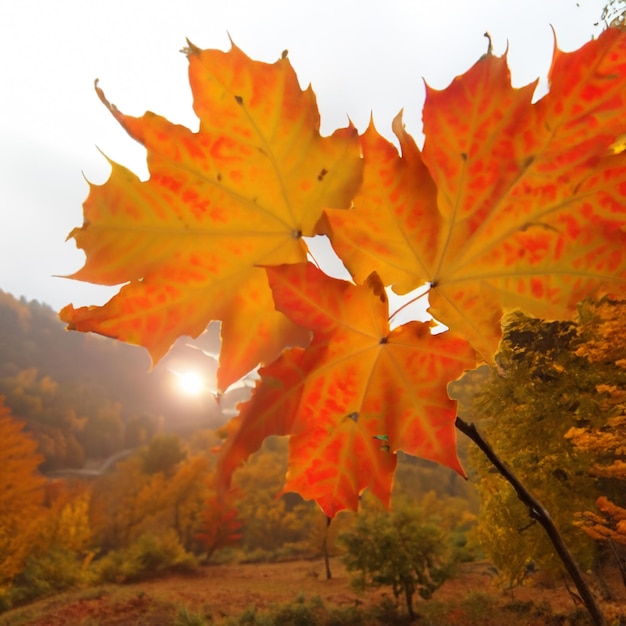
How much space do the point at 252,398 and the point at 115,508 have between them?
28.5 metres

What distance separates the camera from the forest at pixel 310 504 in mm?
6266

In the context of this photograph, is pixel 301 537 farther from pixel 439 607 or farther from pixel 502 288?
pixel 502 288

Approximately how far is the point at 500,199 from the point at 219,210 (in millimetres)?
338

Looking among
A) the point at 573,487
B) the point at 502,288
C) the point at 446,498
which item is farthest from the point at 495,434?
the point at 446,498

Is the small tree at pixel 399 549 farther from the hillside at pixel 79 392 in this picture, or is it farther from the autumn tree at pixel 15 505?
the hillside at pixel 79 392

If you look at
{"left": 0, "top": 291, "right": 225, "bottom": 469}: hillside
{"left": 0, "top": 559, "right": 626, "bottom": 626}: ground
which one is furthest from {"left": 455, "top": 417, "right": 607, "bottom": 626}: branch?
{"left": 0, "top": 291, "right": 225, "bottom": 469}: hillside

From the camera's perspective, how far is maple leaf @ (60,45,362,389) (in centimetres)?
46

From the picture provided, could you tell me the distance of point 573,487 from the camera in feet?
23.7

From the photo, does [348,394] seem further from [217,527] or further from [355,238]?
[217,527]

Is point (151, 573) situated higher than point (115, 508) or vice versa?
point (115, 508)

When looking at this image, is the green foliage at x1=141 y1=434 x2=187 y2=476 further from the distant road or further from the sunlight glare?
the sunlight glare

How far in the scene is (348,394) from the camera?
19.9 inches

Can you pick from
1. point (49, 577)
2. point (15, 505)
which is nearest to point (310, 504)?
point (49, 577)

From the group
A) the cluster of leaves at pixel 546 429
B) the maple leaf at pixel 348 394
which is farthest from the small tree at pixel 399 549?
the maple leaf at pixel 348 394
